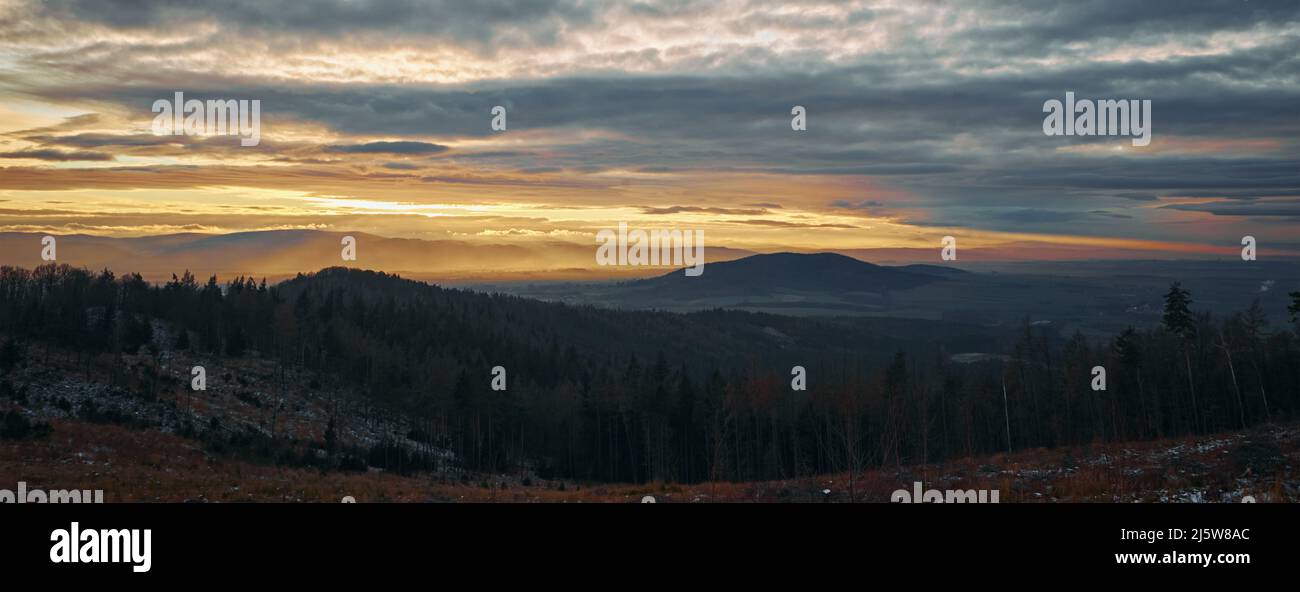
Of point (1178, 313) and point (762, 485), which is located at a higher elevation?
point (1178, 313)

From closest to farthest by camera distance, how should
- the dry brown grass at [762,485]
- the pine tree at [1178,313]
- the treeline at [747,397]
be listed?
the dry brown grass at [762,485] < the pine tree at [1178,313] < the treeline at [747,397]

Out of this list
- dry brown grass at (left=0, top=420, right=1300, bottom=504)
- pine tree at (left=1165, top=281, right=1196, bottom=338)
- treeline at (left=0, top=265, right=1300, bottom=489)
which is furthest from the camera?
treeline at (left=0, top=265, right=1300, bottom=489)

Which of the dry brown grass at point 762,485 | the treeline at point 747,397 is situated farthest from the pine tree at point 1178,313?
the dry brown grass at point 762,485

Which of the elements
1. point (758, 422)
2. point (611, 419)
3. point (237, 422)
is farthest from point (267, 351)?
point (758, 422)

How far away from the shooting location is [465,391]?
7444 cm

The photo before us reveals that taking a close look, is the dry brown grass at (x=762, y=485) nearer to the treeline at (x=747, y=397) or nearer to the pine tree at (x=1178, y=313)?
the pine tree at (x=1178, y=313)

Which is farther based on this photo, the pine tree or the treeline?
the treeline

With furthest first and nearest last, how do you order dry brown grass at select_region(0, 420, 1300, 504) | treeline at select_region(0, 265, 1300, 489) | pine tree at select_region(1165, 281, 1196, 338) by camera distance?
treeline at select_region(0, 265, 1300, 489)
pine tree at select_region(1165, 281, 1196, 338)
dry brown grass at select_region(0, 420, 1300, 504)

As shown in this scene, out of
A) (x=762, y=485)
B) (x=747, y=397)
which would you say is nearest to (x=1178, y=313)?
(x=747, y=397)

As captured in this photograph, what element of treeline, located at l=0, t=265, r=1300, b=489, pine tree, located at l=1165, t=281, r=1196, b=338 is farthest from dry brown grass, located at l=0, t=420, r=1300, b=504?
treeline, located at l=0, t=265, r=1300, b=489

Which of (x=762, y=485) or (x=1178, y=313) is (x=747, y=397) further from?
(x=762, y=485)

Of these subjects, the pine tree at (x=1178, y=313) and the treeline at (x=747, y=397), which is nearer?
the pine tree at (x=1178, y=313)

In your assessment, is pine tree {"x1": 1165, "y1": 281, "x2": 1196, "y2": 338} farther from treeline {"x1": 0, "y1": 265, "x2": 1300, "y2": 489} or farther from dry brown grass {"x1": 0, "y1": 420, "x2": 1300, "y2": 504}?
dry brown grass {"x1": 0, "y1": 420, "x2": 1300, "y2": 504}
